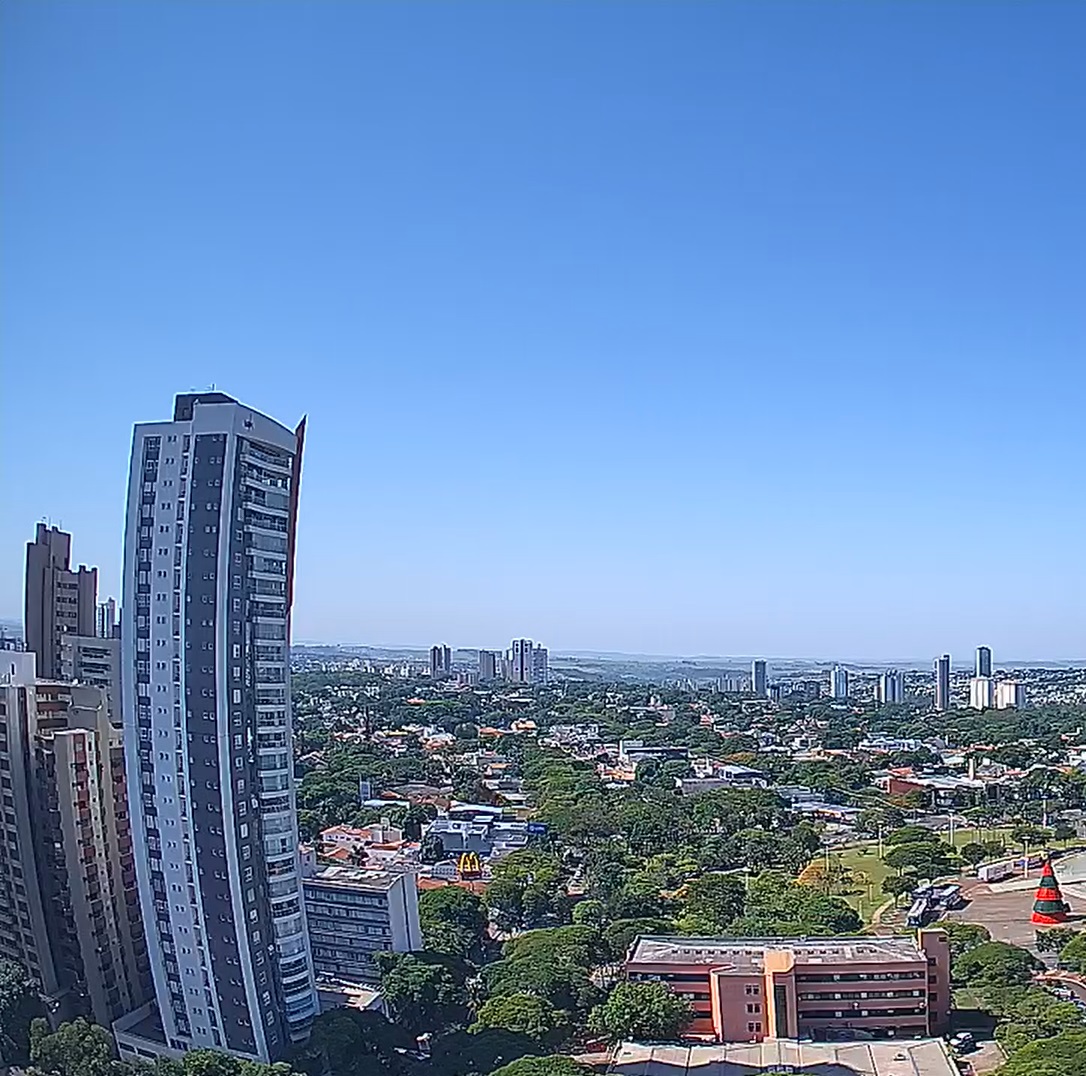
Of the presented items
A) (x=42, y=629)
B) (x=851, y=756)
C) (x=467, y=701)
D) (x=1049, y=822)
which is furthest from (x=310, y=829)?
(x=467, y=701)

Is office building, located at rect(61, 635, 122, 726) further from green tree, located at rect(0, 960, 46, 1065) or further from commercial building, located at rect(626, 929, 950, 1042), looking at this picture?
commercial building, located at rect(626, 929, 950, 1042)

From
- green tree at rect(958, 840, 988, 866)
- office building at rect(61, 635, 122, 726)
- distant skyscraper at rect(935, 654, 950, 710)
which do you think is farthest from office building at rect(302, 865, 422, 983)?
distant skyscraper at rect(935, 654, 950, 710)

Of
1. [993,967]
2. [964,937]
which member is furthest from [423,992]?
[964,937]

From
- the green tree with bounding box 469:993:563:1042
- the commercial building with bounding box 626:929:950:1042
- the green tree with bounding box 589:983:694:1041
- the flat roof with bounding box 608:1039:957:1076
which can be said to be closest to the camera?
the flat roof with bounding box 608:1039:957:1076

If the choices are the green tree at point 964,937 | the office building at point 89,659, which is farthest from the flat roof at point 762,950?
the office building at point 89,659

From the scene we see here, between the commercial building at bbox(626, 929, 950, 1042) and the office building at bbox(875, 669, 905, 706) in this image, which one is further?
the office building at bbox(875, 669, 905, 706)

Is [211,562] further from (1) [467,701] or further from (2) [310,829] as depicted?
(1) [467,701]

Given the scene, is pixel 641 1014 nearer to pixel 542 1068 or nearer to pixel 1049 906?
pixel 542 1068
